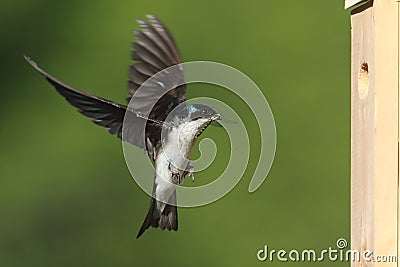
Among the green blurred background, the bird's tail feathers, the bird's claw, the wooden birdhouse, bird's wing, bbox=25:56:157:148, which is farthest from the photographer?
the green blurred background

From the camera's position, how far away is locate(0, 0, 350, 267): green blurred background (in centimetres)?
374

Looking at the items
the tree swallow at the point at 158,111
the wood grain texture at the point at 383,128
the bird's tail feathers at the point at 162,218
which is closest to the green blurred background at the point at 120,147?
the bird's tail feathers at the point at 162,218

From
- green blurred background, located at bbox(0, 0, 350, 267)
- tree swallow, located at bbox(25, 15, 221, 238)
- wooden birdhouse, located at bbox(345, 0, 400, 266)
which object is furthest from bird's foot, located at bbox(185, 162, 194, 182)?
green blurred background, located at bbox(0, 0, 350, 267)

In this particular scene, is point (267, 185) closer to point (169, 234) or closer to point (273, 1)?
point (169, 234)

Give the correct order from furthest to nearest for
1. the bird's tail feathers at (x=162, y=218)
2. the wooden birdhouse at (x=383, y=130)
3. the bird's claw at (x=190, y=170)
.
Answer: the bird's tail feathers at (x=162, y=218) → the bird's claw at (x=190, y=170) → the wooden birdhouse at (x=383, y=130)

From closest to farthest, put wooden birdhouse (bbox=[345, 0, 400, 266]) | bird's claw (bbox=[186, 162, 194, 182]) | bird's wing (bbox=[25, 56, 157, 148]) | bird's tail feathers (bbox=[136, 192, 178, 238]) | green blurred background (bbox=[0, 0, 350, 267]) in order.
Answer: wooden birdhouse (bbox=[345, 0, 400, 266]) < bird's wing (bbox=[25, 56, 157, 148]) < bird's claw (bbox=[186, 162, 194, 182]) < bird's tail feathers (bbox=[136, 192, 178, 238]) < green blurred background (bbox=[0, 0, 350, 267])

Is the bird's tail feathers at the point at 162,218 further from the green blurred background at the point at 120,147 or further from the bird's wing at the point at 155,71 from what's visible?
the green blurred background at the point at 120,147

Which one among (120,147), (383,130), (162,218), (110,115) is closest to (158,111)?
(110,115)

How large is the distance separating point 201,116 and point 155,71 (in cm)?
13

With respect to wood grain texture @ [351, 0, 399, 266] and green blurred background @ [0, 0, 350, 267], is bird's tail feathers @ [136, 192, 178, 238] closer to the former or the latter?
wood grain texture @ [351, 0, 399, 266]

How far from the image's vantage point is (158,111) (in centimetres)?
221

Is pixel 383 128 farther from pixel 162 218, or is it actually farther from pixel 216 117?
pixel 162 218

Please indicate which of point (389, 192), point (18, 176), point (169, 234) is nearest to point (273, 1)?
point (169, 234)

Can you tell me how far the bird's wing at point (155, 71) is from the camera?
6.95ft
